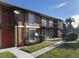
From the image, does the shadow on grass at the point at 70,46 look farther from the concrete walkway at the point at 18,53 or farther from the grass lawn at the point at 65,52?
the concrete walkway at the point at 18,53

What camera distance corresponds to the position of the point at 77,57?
5820mm

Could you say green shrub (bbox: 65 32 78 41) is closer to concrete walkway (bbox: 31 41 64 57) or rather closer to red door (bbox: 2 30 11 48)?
concrete walkway (bbox: 31 41 64 57)

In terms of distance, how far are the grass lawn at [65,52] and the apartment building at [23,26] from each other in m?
0.47

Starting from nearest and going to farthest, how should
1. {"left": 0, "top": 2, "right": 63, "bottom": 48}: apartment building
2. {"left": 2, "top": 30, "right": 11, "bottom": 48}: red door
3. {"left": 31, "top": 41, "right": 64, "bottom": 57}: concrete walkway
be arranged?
{"left": 31, "top": 41, "right": 64, "bottom": 57}: concrete walkway → {"left": 0, "top": 2, "right": 63, "bottom": 48}: apartment building → {"left": 2, "top": 30, "right": 11, "bottom": 48}: red door

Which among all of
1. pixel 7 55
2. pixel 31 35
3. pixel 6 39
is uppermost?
pixel 31 35

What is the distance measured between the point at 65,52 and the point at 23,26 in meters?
1.96

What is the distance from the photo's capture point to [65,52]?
5957 mm

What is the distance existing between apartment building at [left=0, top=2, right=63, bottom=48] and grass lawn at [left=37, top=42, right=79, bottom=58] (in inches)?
18.4

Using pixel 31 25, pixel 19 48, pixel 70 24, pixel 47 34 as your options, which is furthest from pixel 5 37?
pixel 70 24

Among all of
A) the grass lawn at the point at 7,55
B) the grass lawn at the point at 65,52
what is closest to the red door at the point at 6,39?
the grass lawn at the point at 7,55

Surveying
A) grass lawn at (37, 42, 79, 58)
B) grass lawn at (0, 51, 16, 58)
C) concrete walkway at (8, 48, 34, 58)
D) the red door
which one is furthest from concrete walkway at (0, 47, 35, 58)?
grass lawn at (37, 42, 79, 58)

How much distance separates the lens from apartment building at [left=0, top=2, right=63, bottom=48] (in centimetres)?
628

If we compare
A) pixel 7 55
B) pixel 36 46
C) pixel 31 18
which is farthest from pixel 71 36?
pixel 7 55

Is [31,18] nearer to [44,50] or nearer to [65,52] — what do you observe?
[44,50]
